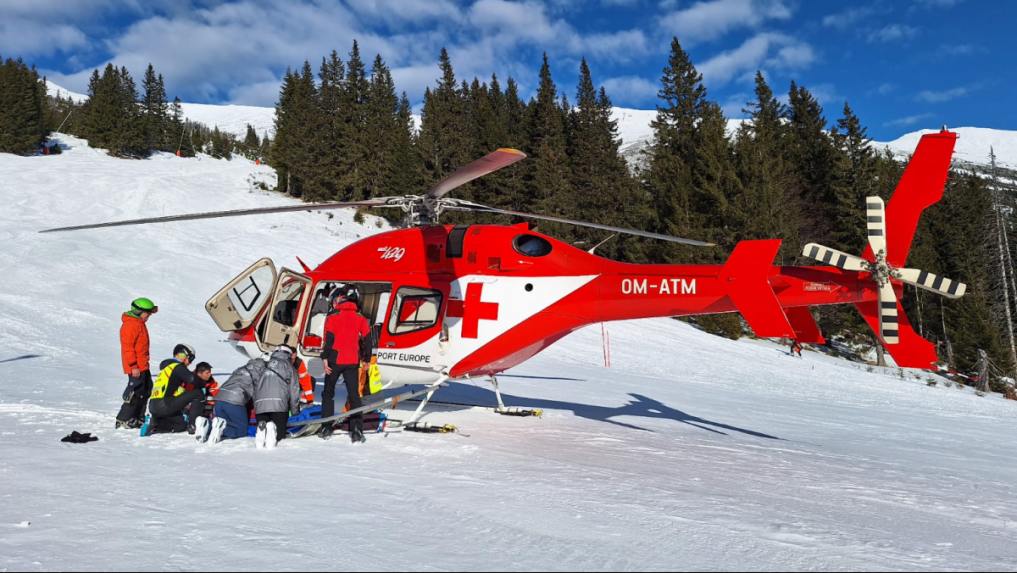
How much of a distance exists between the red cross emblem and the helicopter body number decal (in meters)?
1.06

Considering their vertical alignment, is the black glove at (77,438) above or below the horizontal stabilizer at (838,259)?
below

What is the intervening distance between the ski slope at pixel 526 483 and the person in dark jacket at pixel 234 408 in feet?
1.07

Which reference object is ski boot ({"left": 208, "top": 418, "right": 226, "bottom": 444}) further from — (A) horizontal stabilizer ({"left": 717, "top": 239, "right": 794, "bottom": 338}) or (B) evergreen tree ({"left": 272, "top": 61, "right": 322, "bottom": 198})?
(B) evergreen tree ({"left": 272, "top": 61, "right": 322, "bottom": 198})

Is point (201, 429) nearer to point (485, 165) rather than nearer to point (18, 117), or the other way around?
point (485, 165)

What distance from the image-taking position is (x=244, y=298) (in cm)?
895

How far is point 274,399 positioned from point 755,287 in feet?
19.8

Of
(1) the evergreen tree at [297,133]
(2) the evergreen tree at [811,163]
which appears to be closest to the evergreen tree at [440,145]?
(1) the evergreen tree at [297,133]

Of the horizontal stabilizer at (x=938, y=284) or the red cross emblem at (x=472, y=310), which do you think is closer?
the horizontal stabilizer at (x=938, y=284)

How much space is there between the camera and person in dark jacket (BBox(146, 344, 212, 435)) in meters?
6.59

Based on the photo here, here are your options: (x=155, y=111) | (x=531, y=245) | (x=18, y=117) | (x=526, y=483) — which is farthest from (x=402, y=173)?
(x=155, y=111)

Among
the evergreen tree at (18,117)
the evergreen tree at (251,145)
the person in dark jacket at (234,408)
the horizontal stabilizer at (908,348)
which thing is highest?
the evergreen tree at (251,145)

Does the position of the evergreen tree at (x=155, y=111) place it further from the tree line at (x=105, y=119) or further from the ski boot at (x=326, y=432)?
the ski boot at (x=326, y=432)

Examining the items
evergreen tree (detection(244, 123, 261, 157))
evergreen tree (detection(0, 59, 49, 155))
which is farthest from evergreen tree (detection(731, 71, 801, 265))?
evergreen tree (detection(244, 123, 261, 157))

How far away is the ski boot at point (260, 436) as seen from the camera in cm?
623
